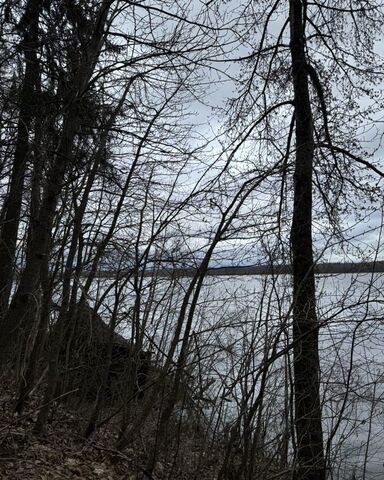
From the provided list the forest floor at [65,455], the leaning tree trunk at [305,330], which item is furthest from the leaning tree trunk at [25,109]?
the leaning tree trunk at [305,330]

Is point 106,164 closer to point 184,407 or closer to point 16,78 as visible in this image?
point 16,78

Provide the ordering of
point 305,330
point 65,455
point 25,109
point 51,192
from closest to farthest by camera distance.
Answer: point 51,192 → point 305,330 → point 25,109 → point 65,455

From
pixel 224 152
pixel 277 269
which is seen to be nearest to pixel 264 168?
pixel 224 152

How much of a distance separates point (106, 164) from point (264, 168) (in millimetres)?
2060

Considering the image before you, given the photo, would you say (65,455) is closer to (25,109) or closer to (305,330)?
(305,330)

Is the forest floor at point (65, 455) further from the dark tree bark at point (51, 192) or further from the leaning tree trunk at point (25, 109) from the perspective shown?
the leaning tree trunk at point (25, 109)

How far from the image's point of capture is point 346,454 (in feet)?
20.5

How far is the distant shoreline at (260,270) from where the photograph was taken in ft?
19.0

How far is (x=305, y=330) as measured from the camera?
18.7 ft

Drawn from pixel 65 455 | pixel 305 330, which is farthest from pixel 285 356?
pixel 65 455

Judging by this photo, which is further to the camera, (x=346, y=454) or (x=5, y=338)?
(x=346, y=454)

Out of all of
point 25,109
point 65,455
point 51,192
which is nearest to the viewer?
point 51,192

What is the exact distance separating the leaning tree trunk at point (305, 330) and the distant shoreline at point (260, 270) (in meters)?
0.24

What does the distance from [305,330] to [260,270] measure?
0.83 meters
